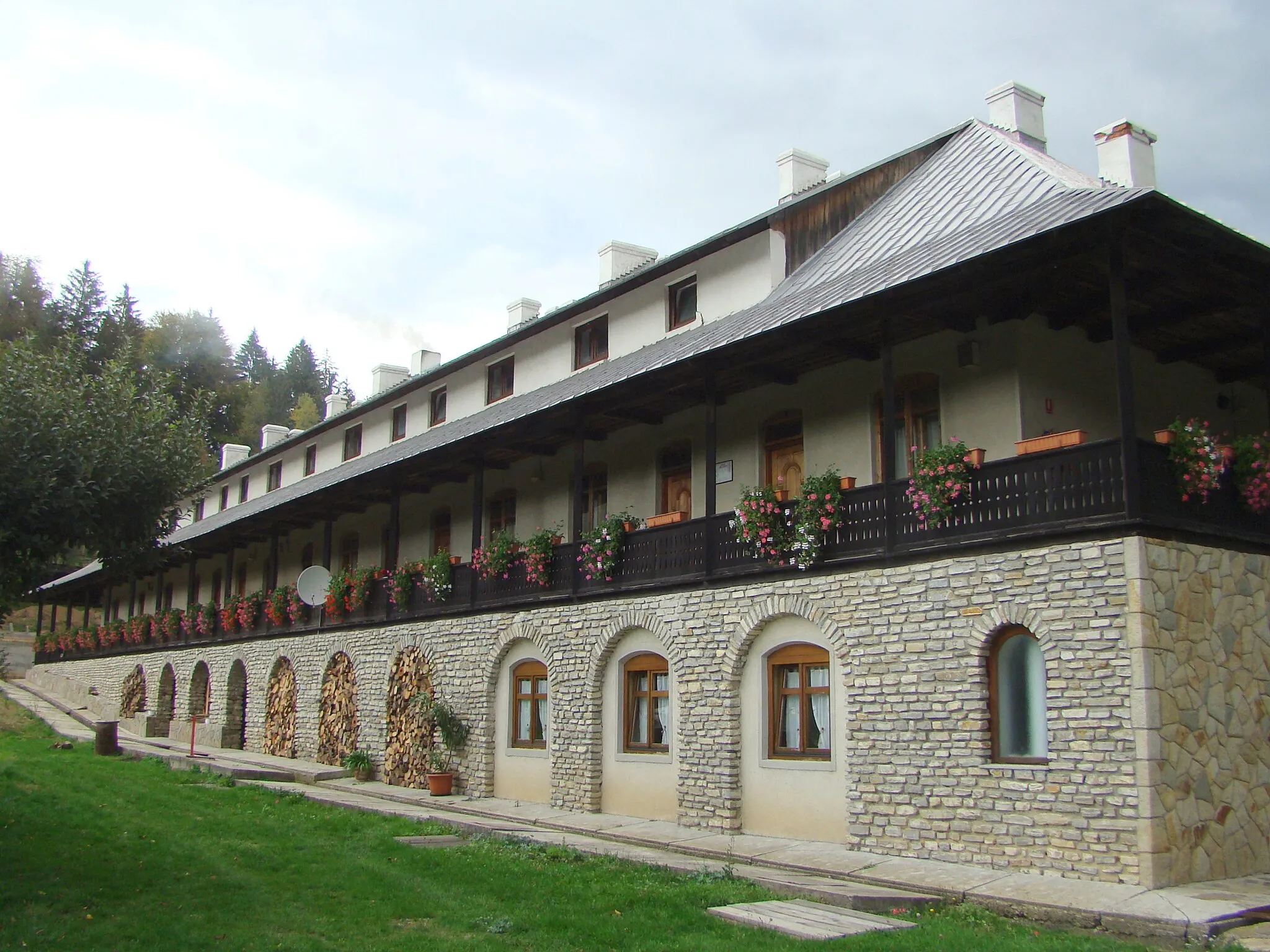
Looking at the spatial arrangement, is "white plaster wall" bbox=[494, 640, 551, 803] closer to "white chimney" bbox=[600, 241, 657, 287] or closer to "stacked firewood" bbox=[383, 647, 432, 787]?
"stacked firewood" bbox=[383, 647, 432, 787]

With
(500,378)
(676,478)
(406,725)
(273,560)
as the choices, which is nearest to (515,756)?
(406,725)

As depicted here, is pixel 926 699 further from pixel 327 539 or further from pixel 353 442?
pixel 353 442

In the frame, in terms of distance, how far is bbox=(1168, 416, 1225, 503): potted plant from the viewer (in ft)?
36.3

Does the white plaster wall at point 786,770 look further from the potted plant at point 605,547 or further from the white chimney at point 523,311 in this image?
the white chimney at point 523,311

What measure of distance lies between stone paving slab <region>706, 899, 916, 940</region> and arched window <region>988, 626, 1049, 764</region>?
8.63 feet

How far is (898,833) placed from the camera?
12094 mm

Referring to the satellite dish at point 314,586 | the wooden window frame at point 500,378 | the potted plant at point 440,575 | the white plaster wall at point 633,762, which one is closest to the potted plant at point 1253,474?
the white plaster wall at point 633,762

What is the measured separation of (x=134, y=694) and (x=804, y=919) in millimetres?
33196

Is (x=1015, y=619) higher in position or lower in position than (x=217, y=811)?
higher

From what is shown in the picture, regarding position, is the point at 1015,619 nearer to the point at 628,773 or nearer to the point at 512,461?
the point at 628,773

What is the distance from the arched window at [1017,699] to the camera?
443 inches

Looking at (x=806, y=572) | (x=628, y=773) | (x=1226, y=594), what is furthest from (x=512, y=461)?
(x=1226, y=594)

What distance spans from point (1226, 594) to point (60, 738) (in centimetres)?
2406

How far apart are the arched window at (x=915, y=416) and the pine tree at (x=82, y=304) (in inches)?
2515
